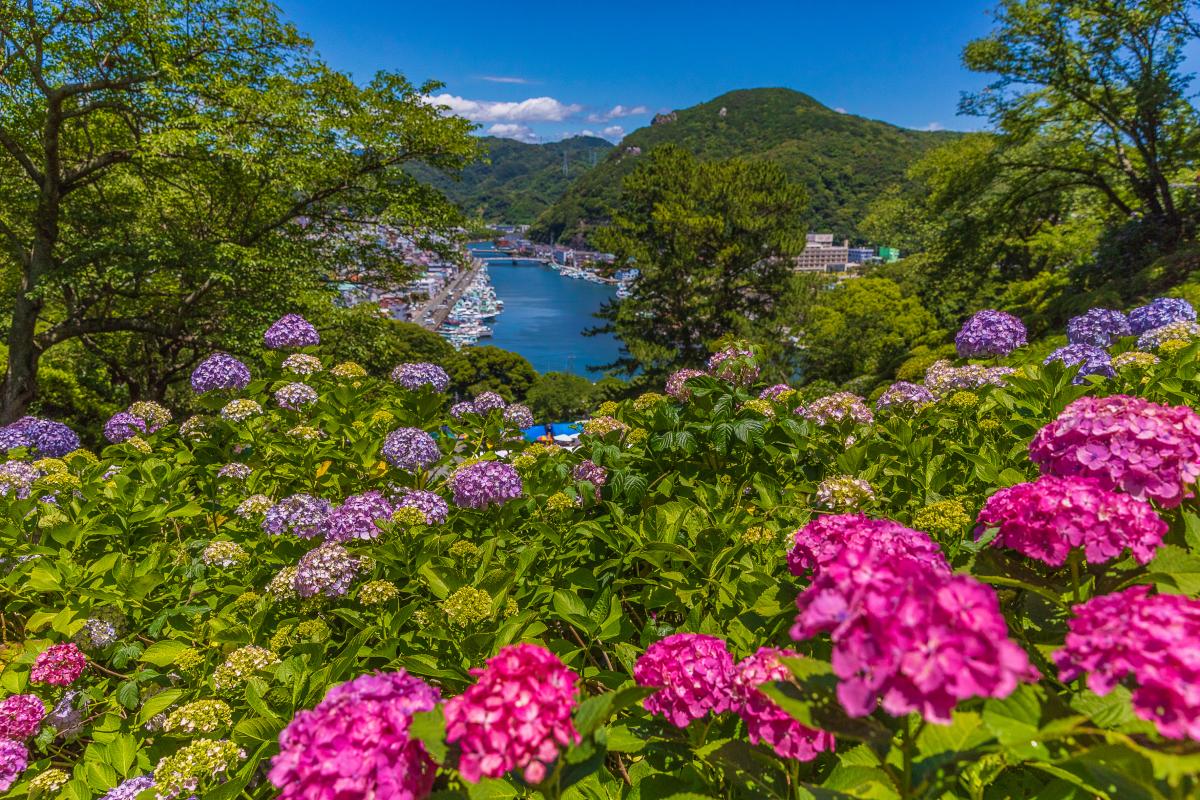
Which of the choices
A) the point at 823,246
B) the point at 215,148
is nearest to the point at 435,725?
the point at 215,148

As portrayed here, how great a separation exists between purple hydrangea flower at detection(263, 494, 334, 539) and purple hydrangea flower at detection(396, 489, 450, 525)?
0.99 feet

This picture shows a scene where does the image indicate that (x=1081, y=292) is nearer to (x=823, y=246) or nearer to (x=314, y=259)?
(x=314, y=259)

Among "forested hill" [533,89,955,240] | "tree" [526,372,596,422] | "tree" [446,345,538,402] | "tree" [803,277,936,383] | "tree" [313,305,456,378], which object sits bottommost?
"tree" [526,372,596,422]

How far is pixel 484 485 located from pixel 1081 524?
1865mm

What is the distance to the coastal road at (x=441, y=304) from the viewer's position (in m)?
89.0

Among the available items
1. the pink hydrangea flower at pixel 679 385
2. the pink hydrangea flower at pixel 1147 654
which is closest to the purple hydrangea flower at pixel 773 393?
the pink hydrangea flower at pixel 679 385

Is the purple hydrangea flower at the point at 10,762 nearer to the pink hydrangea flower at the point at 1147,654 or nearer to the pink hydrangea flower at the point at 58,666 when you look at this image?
the pink hydrangea flower at the point at 58,666

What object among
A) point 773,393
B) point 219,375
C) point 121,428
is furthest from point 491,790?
point 121,428

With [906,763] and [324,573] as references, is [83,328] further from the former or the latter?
[906,763]

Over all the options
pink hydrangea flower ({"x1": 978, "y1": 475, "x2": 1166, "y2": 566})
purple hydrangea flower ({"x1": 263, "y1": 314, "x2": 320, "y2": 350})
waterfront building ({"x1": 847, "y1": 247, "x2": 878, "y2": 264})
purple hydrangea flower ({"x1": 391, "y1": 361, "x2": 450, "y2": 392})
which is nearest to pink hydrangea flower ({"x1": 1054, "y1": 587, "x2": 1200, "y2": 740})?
pink hydrangea flower ({"x1": 978, "y1": 475, "x2": 1166, "y2": 566})

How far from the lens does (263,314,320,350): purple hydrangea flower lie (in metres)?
3.88

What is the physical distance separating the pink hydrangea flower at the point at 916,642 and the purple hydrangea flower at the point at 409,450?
224 cm

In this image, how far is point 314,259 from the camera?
1398cm

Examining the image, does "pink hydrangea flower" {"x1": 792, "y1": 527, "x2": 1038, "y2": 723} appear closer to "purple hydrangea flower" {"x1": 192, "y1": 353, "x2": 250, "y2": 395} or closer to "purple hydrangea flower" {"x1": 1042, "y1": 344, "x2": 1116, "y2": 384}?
"purple hydrangea flower" {"x1": 1042, "y1": 344, "x2": 1116, "y2": 384}
